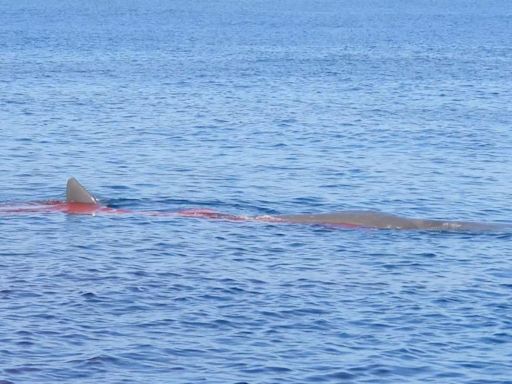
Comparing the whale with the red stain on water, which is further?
the red stain on water

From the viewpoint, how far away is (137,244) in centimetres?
3141

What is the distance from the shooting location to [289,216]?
34.4 metres

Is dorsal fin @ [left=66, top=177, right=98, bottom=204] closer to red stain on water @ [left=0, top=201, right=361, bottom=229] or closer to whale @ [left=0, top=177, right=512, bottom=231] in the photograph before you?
whale @ [left=0, top=177, right=512, bottom=231]

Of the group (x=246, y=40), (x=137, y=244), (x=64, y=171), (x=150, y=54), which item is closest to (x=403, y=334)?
(x=137, y=244)

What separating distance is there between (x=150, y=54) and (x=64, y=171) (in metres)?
54.9

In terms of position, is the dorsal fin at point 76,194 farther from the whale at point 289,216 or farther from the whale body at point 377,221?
the whale body at point 377,221

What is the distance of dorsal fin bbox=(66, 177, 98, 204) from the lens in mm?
35250

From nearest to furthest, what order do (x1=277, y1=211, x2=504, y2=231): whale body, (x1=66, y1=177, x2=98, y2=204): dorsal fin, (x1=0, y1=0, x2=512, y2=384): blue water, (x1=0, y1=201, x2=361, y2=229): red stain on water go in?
(x1=0, y1=0, x2=512, y2=384): blue water < (x1=277, y1=211, x2=504, y2=231): whale body < (x1=0, y1=201, x2=361, y2=229): red stain on water < (x1=66, y1=177, x2=98, y2=204): dorsal fin

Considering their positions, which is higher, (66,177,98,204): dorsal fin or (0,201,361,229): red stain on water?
(66,177,98,204): dorsal fin


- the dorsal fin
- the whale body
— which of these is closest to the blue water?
the whale body

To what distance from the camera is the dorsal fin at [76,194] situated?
3525 centimetres

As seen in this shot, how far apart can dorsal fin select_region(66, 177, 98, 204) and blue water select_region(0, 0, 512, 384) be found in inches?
42.5

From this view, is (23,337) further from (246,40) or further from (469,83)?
(246,40)

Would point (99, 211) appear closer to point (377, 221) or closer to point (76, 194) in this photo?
point (76, 194)
